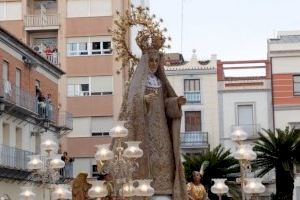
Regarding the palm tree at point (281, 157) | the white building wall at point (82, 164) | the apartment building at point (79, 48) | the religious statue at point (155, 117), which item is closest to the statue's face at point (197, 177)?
the religious statue at point (155, 117)

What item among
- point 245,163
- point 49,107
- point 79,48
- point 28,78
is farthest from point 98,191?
point 79,48

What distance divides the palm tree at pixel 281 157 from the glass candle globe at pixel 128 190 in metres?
24.6

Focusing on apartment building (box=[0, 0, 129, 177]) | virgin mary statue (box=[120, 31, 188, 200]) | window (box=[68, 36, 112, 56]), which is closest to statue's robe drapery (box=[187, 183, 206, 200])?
virgin mary statue (box=[120, 31, 188, 200])

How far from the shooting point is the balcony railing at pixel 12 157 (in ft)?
108

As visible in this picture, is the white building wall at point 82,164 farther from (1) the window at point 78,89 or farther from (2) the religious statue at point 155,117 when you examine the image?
(2) the religious statue at point 155,117

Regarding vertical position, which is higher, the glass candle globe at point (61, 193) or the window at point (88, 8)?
the window at point (88, 8)

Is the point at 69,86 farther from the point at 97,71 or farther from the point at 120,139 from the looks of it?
the point at 120,139

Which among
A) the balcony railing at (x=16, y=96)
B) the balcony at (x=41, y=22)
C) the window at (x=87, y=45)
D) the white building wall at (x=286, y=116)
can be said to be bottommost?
the white building wall at (x=286, y=116)

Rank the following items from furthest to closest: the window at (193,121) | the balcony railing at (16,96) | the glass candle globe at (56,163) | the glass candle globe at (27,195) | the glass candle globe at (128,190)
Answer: the window at (193,121), the balcony railing at (16,96), the glass candle globe at (56,163), the glass candle globe at (27,195), the glass candle globe at (128,190)

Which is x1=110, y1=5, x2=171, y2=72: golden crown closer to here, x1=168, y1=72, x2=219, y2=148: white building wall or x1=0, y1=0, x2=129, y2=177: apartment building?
x1=0, y1=0, x2=129, y2=177: apartment building

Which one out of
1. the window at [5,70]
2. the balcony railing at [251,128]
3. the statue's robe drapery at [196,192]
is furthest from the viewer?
the balcony railing at [251,128]

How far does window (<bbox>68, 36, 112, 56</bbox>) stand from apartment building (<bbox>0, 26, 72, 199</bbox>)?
407cm

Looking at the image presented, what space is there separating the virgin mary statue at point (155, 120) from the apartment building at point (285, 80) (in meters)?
34.6

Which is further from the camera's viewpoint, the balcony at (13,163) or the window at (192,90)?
the window at (192,90)
